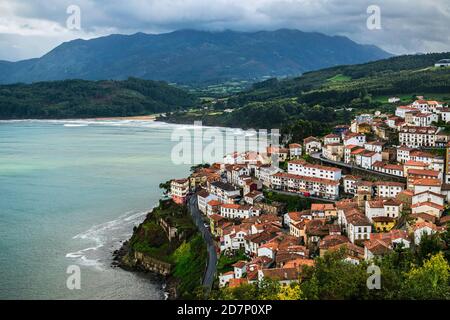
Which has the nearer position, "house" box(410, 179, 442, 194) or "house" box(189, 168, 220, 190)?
"house" box(410, 179, 442, 194)

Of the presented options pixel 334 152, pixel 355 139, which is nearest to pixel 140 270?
pixel 334 152

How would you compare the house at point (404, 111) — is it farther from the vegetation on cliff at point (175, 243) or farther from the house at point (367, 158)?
the vegetation on cliff at point (175, 243)

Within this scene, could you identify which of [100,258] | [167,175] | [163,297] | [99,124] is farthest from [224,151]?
[99,124]

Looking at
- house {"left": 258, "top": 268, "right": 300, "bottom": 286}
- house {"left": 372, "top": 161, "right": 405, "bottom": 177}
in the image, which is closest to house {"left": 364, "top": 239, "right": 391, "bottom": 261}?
house {"left": 258, "top": 268, "right": 300, "bottom": 286}

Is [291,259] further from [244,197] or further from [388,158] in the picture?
[388,158]

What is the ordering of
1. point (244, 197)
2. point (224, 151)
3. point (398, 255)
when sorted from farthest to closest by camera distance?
point (224, 151), point (244, 197), point (398, 255)

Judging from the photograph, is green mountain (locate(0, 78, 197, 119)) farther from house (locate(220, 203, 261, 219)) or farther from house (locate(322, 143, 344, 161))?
house (locate(220, 203, 261, 219))

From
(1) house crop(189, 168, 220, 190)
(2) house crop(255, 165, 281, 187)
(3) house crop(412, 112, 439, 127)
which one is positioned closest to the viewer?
(2) house crop(255, 165, 281, 187)
